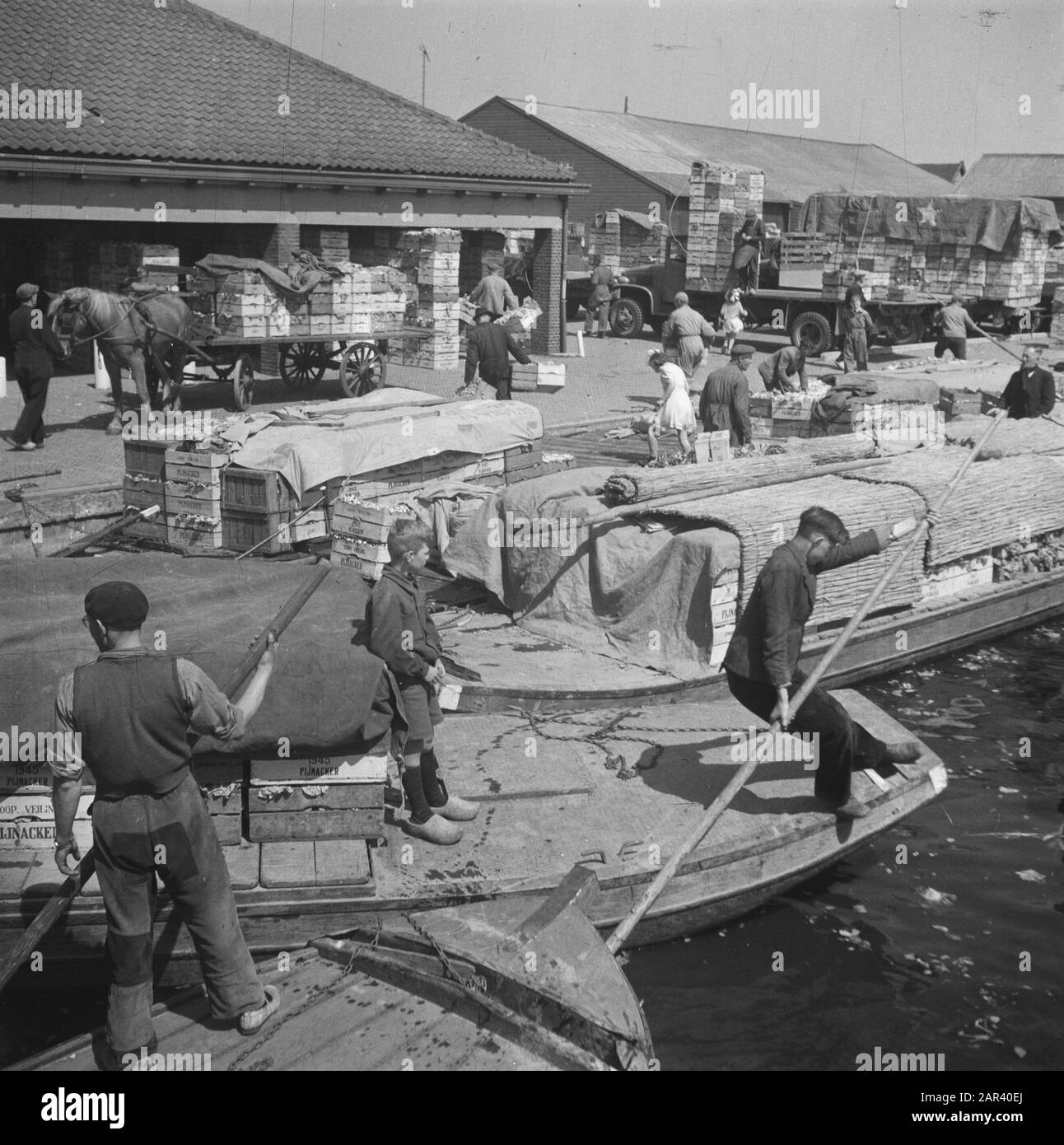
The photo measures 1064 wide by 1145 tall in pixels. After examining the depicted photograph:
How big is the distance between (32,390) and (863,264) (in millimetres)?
23134

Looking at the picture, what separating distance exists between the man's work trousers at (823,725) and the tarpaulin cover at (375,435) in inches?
224

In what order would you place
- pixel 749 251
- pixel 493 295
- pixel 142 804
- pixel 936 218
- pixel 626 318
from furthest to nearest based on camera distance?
pixel 936 218 → pixel 626 318 → pixel 749 251 → pixel 493 295 → pixel 142 804

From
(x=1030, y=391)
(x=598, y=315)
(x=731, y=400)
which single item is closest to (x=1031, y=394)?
(x=1030, y=391)

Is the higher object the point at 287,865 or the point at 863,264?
the point at 863,264

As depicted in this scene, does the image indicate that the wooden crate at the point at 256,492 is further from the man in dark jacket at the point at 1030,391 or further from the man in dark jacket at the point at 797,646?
the man in dark jacket at the point at 1030,391

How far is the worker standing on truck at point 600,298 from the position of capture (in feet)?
102

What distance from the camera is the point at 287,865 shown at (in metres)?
7.15

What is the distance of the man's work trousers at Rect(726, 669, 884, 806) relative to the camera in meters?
7.84

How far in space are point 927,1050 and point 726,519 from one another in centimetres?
441

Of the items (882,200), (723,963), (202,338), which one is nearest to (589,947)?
(723,963)

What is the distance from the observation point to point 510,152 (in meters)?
27.1

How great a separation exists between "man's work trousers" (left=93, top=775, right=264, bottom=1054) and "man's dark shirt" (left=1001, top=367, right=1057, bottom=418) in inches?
535

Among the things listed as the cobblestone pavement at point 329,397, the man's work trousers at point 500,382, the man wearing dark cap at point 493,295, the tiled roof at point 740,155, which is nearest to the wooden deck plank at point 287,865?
the cobblestone pavement at point 329,397

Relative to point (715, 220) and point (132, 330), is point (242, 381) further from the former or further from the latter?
point (715, 220)
